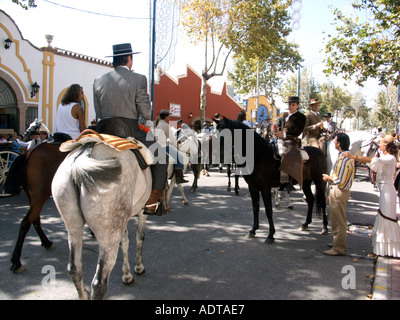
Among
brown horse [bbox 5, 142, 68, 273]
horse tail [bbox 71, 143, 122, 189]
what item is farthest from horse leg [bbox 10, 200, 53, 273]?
horse tail [bbox 71, 143, 122, 189]

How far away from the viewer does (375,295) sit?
3.84 m

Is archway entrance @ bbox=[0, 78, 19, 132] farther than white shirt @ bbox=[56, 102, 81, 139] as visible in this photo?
Yes

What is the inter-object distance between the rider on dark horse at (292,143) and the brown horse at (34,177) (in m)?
3.79

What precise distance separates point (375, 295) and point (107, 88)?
3988 millimetres

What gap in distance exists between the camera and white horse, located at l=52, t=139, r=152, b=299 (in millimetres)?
2752

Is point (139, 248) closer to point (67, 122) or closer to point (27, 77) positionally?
point (67, 122)

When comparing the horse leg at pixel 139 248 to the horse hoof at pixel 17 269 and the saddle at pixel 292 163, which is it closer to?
the horse hoof at pixel 17 269

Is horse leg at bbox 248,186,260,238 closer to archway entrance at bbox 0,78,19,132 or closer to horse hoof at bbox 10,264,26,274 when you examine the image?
horse hoof at bbox 10,264,26,274

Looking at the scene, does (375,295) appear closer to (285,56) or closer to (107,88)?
(107,88)

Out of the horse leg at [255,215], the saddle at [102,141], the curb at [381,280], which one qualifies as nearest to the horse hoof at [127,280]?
the saddle at [102,141]

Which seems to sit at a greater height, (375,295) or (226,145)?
(226,145)

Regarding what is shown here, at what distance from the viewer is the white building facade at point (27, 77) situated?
46.5ft
